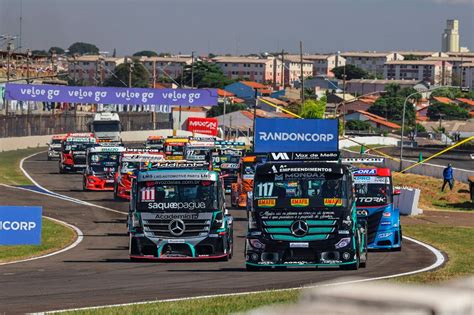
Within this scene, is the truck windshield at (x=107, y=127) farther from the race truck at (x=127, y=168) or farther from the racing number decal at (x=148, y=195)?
the racing number decal at (x=148, y=195)

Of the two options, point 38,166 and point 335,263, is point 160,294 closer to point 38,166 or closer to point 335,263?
point 335,263

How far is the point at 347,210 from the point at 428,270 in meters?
2.42

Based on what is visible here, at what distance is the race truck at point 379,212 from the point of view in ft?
84.4

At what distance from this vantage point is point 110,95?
3684 inches

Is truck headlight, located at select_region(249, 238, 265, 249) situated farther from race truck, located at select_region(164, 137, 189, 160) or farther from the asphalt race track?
race truck, located at select_region(164, 137, 189, 160)

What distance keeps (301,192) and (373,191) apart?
687 centimetres

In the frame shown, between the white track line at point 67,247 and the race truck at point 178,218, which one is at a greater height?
the race truck at point 178,218

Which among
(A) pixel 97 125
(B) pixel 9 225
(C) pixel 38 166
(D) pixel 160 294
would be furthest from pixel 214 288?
(A) pixel 97 125

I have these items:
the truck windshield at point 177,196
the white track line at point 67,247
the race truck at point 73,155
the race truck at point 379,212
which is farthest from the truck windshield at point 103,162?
the truck windshield at point 177,196

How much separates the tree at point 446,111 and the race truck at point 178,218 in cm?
16951

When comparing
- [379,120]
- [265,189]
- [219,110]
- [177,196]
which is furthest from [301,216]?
[379,120]

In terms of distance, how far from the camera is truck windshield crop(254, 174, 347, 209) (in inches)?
784

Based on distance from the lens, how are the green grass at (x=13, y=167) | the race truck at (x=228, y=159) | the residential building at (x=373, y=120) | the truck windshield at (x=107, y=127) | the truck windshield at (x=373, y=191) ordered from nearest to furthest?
1. the truck windshield at (x=373, y=191)
2. the race truck at (x=228, y=159)
3. the green grass at (x=13, y=167)
4. the truck windshield at (x=107, y=127)
5. the residential building at (x=373, y=120)

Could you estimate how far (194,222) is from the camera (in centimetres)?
2306
